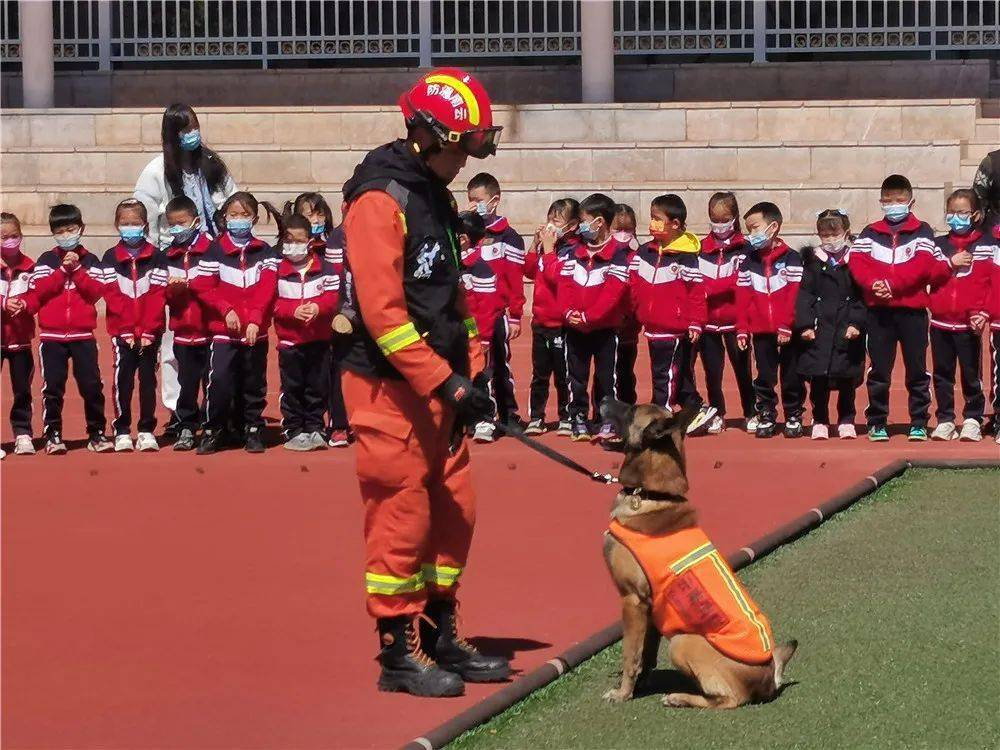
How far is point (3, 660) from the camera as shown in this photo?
7.56m

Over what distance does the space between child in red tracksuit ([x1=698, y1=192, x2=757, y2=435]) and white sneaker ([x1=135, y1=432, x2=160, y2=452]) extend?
13.2 feet

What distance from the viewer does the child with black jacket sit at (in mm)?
13727

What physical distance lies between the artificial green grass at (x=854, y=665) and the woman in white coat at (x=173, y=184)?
5.93 meters

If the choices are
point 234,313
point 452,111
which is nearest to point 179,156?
point 234,313

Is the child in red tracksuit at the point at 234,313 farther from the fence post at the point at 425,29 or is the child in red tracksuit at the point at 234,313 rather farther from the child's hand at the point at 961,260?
the fence post at the point at 425,29

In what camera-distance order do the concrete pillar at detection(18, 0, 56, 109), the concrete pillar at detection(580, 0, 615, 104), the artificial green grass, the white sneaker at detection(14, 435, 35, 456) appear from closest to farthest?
the artificial green grass, the white sneaker at detection(14, 435, 35, 456), the concrete pillar at detection(580, 0, 615, 104), the concrete pillar at detection(18, 0, 56, 109)

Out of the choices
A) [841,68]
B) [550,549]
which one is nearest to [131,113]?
[841,68]

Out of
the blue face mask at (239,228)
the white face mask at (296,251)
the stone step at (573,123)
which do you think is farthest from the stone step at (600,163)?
the blue face mask at (239,228)

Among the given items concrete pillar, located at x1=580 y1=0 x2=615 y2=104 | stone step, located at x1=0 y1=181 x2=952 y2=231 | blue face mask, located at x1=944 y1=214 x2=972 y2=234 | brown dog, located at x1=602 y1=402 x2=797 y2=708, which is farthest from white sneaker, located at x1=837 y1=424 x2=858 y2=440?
concrete pillar, located at x1=580 y1=0 x2=615 y2=104

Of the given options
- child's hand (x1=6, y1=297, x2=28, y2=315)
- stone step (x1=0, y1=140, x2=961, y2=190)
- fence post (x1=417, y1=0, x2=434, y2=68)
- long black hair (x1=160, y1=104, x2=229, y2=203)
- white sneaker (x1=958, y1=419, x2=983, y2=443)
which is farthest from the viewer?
fence post (x1=417, y1=0, x2=434, y2=68)

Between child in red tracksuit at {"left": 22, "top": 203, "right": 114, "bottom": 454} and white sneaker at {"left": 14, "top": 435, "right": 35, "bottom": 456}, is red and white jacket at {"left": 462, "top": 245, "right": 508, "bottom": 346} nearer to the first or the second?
child in red tracksuit at {"left": 22, "top": 203, "right": 114, "bottom": 454}

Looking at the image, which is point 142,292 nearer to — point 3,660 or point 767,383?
point 767,383

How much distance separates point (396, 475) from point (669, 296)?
23.9 feet

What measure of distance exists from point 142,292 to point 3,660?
6295mm
